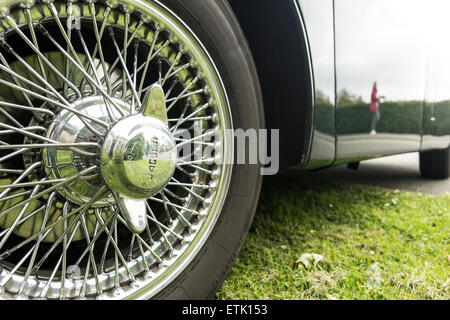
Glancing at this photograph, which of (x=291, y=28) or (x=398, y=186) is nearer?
(x=291, y=28)

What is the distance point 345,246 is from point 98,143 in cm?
117

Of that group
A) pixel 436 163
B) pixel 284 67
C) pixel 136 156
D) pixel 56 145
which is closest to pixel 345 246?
pixel 284 67

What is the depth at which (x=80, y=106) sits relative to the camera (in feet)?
3.25

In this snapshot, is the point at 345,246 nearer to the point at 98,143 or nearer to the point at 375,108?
the point at 375,108

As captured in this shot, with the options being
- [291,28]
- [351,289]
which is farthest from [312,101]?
[351,289]

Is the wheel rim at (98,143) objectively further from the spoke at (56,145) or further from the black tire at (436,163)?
the black tire at (436,163)

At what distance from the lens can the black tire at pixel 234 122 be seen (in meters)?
1.07

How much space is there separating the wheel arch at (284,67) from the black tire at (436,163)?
6.77 ft

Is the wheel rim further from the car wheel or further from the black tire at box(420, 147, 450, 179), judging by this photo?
the black tire at box(420, 147, 450, 179)

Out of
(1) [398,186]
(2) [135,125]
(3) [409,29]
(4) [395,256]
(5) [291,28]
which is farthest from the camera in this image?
(1) [398,186]

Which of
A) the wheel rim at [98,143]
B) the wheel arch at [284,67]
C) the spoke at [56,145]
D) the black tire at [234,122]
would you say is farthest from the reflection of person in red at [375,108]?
the spoke at [56,145]
